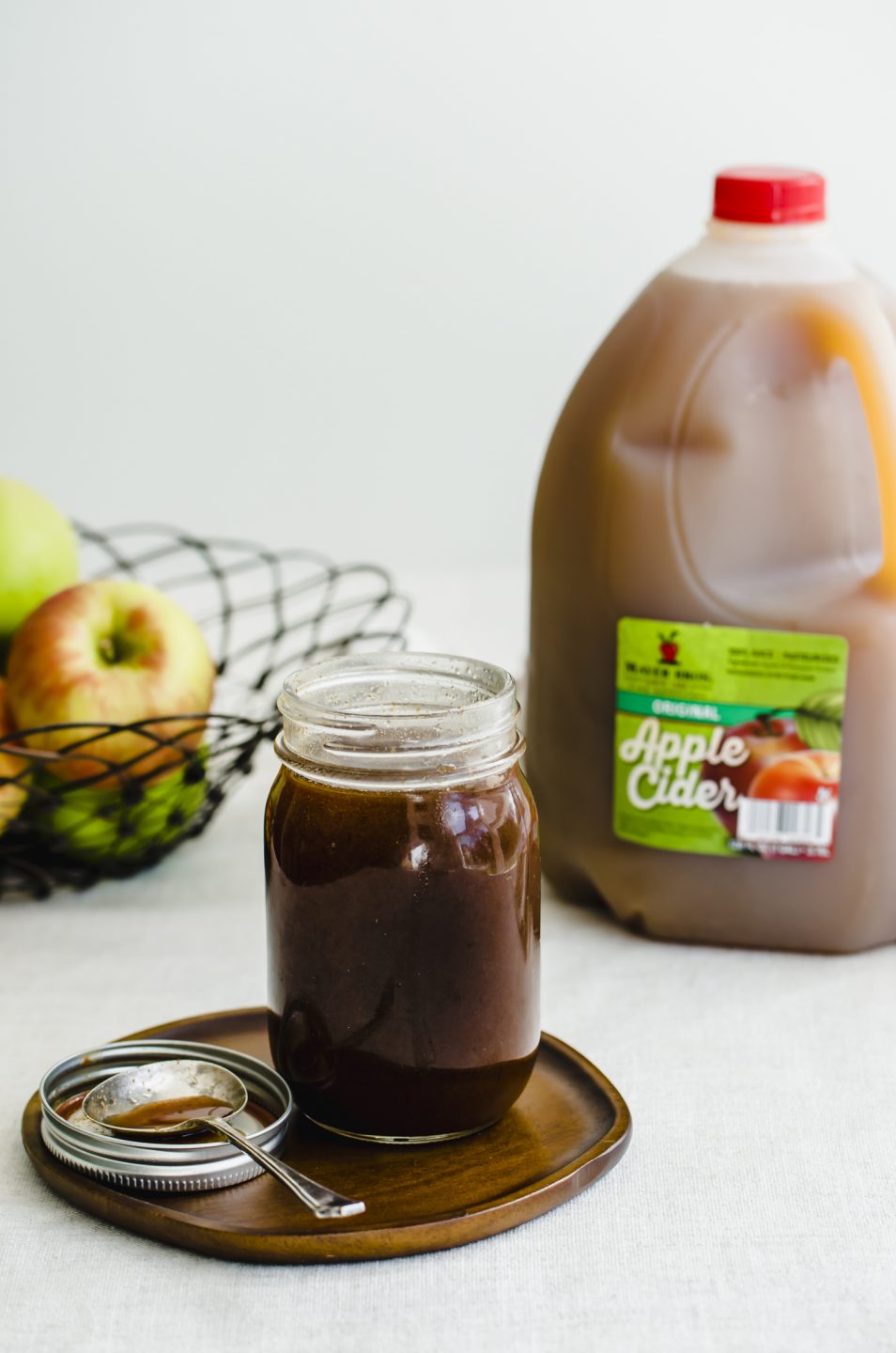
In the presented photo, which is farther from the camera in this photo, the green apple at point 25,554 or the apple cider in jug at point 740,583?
the green apple at point 25,554

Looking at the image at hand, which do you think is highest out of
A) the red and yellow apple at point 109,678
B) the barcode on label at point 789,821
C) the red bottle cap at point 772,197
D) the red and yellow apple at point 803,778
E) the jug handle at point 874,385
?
the red bottle cap at point 772,197

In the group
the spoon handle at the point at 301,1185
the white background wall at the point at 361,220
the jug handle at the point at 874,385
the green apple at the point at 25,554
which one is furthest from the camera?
the white background wall at the point at 361,220

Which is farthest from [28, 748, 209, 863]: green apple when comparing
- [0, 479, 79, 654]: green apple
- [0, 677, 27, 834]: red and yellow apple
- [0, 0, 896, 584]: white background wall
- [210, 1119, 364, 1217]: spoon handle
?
[0, 0, 896, 584]: white background wall

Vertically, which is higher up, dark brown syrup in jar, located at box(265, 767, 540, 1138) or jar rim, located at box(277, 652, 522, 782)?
jar rim, located at box(277, 652, 522, 782)

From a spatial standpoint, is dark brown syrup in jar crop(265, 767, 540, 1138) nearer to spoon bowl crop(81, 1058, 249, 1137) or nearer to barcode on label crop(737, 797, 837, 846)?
spoon bowl crop(81, 1058, 249, 1137)

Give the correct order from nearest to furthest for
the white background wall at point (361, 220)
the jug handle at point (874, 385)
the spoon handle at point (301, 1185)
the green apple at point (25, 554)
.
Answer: the spoon handle at point (301, 1185) → the jug handle at point (874, 385) → the green apple at point (25, 554) → the white background wall at point (361, 220)

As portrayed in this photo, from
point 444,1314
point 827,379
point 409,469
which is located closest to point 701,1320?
point 444,1314

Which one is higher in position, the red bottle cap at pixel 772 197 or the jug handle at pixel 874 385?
the red bottle cap at pixel 772 197

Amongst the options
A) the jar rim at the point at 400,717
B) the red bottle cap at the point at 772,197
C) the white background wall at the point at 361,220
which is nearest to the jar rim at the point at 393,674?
the jar rim at the point at 400,717

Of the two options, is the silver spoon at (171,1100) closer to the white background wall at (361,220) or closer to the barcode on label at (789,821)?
the barcode on label at (789,821)
